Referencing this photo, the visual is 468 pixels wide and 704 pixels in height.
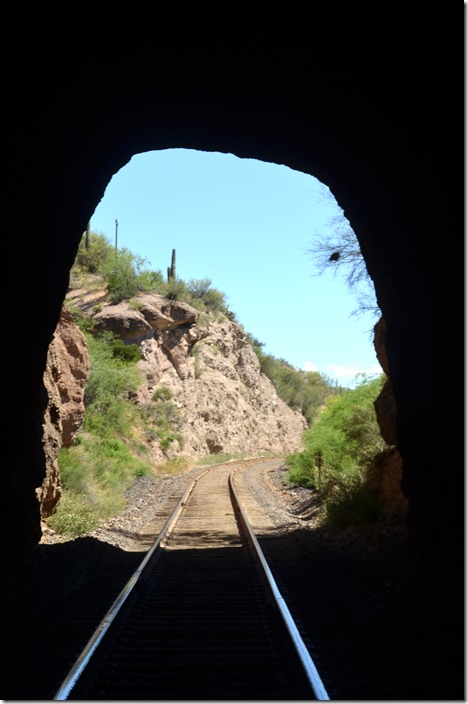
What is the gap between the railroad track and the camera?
492 centimetres

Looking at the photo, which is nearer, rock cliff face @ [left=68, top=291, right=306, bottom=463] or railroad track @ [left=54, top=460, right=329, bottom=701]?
railroad track @ [left=54, top=460, right=329, bottom=701]

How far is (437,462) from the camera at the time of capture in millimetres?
8289

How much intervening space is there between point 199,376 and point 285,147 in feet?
114

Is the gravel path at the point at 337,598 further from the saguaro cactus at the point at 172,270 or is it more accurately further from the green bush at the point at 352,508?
the saguaro cactus at the point at 172,270

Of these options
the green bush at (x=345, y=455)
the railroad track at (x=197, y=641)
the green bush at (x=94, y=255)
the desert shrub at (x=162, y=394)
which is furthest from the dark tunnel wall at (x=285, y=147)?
the green bush at (x=94, y=255)

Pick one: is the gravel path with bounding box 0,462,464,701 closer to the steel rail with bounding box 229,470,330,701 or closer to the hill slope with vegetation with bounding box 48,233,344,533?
the steel rail with bounding box 229,470,330,701

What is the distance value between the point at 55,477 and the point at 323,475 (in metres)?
9.51

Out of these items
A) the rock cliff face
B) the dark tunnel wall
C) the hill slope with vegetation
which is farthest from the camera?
the rock cliff face

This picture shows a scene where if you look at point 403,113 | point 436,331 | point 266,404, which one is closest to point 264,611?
point 436,331

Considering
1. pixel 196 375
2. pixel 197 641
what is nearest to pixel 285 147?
pixel 197 641

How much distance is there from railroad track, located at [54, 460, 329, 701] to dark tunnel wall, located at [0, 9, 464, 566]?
2.23 m

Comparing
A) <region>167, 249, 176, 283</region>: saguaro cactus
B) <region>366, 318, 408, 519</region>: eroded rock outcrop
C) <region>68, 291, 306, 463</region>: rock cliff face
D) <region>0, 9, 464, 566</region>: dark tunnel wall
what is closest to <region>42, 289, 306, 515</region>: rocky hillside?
<region>68, 291, 306, 463</region>: rock cliff face

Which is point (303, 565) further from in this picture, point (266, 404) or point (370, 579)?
point (266, 404)

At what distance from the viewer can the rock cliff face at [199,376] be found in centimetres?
3831
